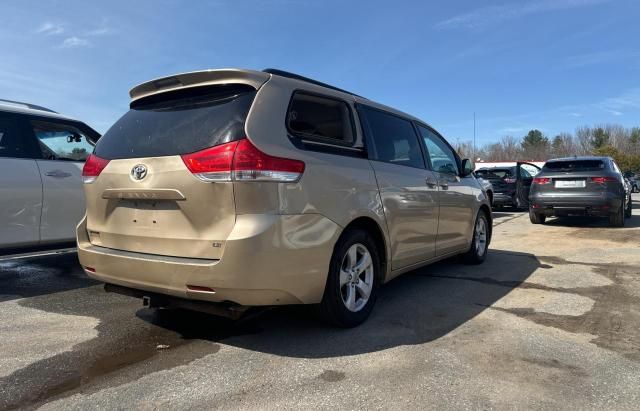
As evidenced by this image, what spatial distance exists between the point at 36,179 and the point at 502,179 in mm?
13460

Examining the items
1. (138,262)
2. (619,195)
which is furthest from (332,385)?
(619,195)

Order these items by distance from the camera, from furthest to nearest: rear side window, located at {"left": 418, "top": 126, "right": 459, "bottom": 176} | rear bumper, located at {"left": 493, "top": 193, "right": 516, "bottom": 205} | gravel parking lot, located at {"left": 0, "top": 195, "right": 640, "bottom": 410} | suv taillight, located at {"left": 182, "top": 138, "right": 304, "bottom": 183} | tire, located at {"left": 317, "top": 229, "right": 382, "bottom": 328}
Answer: rear bumper, located at {"left": 493, "top": 193, "right": 516, "bottom": 205}, rear side window, located at {"left": 418, "top": 126, "right": 459, "bottom": 176}, tire, located at {"left": 317, "top": 229, "right": 382, "bottom": 328}, suv taillight, located at {"left": 182, "top": 138, "right": 304, "bottom": 183}, gravel parking lot, located at {"left": 0, "top": 195, "right": 640, "bottom": 410}

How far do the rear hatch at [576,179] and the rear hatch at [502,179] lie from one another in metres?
4.08

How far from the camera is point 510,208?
55.7 feet

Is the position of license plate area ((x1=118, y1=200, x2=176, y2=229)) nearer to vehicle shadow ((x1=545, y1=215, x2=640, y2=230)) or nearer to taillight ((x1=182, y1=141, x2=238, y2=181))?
taillight ((x1=182, y1=141, x2=238, y2=181))

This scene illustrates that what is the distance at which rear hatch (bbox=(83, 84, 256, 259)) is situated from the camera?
2.98 meters

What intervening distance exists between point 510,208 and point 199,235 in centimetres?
1580

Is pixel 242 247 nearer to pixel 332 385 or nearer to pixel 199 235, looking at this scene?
pixel 199 235

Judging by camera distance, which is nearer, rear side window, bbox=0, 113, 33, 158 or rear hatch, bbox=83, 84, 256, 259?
rear hatch, bbox=83, 84, 256, 259

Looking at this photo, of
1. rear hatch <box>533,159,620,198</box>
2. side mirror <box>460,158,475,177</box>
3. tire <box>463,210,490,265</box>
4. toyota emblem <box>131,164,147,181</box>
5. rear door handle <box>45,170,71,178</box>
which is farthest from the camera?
rear hatch <box>533,159,620,198</box>

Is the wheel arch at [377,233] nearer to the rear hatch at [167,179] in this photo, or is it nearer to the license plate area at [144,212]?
the rear hatch at [167,179]

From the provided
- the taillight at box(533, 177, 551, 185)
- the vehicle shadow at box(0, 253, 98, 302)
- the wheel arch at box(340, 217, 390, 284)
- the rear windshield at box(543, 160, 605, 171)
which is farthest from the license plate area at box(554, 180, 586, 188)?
the vehicle shadow at box(0, 253, 98, 302)

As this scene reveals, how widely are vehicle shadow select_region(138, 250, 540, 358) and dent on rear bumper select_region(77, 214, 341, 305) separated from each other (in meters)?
0.40

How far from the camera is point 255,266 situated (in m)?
2.93
